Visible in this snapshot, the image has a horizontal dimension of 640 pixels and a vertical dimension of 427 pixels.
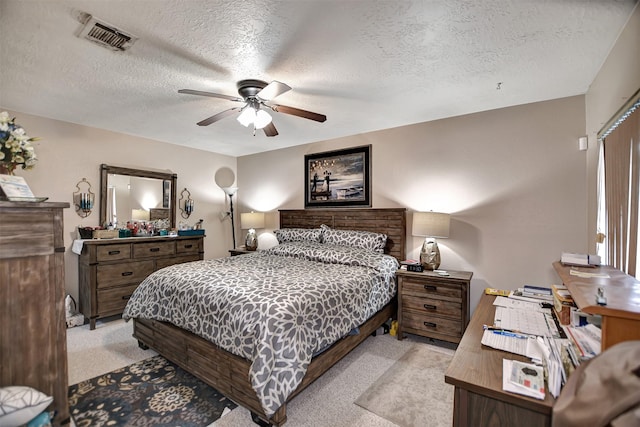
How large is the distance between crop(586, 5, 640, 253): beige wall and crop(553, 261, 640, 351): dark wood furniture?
1.05 m

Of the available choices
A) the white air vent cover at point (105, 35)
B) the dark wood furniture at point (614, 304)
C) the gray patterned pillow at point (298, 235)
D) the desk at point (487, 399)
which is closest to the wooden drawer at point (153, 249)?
the gray patterned pillow at point (298, 235)

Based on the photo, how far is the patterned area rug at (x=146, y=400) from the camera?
181 centimetres

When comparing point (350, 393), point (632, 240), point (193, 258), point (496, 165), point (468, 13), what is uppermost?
point (468, 13)

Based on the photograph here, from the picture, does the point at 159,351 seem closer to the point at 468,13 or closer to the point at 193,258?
the point at 193,258

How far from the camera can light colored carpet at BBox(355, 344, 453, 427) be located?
6.01 feet

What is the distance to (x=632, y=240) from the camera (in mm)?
1512

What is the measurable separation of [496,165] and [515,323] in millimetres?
1960

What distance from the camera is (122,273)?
3.53 m

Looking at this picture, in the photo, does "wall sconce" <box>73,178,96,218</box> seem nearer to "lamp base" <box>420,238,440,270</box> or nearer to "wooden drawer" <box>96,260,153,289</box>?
"wooden drawer" <box>96,260,153,289</box>

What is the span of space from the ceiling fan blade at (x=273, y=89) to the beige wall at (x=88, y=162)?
296 cm

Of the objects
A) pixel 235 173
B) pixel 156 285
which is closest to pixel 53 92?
pixel 156 285

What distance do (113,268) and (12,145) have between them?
2.53m

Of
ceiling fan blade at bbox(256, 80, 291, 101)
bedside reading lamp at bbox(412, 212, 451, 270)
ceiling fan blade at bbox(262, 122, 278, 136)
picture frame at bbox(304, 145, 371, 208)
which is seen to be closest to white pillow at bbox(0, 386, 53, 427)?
ceiling fan blade at bbox(256, 80, 291, 101)

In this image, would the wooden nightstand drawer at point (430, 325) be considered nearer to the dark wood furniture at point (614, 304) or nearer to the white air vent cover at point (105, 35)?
the dark wood furniture at point (614, 304)
